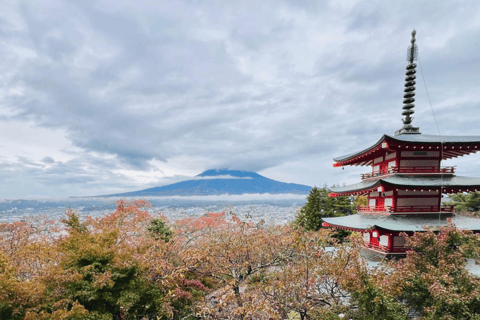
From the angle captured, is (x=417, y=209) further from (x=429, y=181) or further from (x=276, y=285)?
(x=276, y=285)

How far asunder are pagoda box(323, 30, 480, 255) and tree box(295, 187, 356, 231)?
1479 centimetres

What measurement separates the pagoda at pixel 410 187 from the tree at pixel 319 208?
14.8 m

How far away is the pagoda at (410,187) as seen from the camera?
12.0m

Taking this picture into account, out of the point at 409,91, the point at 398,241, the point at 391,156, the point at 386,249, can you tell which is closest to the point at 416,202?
the point at 398,241

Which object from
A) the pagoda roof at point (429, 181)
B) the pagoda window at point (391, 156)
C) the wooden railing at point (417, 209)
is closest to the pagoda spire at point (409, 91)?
the pagoda window at point (391, 156)

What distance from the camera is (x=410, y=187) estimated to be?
11977 millimetres

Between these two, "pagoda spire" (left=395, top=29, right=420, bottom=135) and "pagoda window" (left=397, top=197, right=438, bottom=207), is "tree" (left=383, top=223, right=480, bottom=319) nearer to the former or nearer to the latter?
"pagoda window" (left=397, top=197, right=438, bottom=207)

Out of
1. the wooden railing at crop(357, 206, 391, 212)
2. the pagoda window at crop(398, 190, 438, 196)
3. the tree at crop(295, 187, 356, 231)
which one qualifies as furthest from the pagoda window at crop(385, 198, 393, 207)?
the tree at crop(295, 187, 356, 231)

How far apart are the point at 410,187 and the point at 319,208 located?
19509mm

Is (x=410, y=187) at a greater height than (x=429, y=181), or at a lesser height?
lesser

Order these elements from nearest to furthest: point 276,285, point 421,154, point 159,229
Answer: point 276,285 → point 421,154 → point 159,229

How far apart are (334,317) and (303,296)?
119 centimetres

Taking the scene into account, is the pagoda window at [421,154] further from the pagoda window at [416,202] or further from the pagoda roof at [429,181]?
the pagoda window at [416,202]

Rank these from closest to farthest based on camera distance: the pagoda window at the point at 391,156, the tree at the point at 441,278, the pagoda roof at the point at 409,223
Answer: the tree at the point at 441,278 → the pagoda roof at the point at 409,223 → the pagoda window at the point at 391,156
